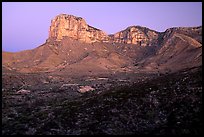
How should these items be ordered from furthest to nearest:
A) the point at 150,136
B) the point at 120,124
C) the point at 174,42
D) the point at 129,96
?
the point at 174,42 → the point at 129,96 → the point at 120,124 → the point at 150,136

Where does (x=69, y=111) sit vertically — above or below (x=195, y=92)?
below

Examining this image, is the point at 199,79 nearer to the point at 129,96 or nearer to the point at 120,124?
the point at 129,96

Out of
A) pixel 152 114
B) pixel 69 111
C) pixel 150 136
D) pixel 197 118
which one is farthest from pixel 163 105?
pixel 69 111

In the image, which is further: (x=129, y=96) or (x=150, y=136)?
(x=129, y=96)

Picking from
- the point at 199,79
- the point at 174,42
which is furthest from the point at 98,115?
the point at 174,42

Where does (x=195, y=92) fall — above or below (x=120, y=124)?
above

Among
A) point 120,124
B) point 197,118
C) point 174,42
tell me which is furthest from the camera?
point 174,42

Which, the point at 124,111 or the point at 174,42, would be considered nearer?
the point at 124,111

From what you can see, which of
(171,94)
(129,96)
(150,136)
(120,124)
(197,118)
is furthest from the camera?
(129,96)

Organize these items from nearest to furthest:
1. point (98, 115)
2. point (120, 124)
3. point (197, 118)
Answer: point (197, 118) → point (120, 124) → point (98, 115)

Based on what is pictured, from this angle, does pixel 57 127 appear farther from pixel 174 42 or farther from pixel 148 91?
pixel 174 42
